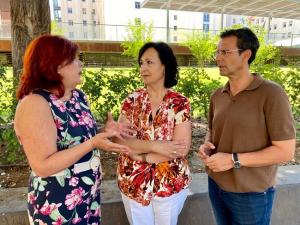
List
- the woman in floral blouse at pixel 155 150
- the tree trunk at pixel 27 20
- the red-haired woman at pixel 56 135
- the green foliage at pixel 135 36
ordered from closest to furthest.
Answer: the red-haired woman at pixel 56 135 < the woman in floral blouse at pixel 155 150 < the tree trunk at pixel 27 20 < the green foliage at pixel 135 36

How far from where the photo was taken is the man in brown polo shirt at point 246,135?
1.79 meters

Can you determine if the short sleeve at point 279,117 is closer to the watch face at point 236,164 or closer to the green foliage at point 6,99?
the watch face at point 236,164

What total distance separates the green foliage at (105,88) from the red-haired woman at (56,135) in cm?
192

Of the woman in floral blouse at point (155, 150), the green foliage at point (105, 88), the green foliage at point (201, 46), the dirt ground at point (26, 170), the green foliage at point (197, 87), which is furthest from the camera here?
the green foliage at point (201, 46)

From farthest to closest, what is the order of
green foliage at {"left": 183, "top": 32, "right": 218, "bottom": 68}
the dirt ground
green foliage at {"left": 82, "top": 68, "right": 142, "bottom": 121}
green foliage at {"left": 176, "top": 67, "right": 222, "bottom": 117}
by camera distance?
green foliage at {"left": 183, "top": 32, "right": 218, "bottom": 68} < green foliage at {"left": 176, "top": 67, "right": 222, "bottom": 117} < green foliage at {"left": 82, "top": 68, "right": 142, "bottom": 121} < the dirt ground

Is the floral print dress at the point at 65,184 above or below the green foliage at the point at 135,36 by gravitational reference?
below

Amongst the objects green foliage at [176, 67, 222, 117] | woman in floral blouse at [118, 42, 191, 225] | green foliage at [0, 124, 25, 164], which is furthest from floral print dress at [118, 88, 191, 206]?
green foliage at [176, 67, 222, 117]

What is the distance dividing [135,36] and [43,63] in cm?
2073

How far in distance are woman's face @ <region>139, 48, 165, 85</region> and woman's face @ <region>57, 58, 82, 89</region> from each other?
59cm

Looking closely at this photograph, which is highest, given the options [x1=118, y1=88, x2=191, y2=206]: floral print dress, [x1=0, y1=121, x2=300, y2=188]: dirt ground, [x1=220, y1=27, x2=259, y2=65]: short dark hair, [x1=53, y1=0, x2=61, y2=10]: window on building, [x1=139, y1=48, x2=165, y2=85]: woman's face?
[x1=53, y1=0, x2=61, y2=10]: window on building

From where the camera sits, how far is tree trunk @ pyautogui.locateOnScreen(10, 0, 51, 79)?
12.0 ft

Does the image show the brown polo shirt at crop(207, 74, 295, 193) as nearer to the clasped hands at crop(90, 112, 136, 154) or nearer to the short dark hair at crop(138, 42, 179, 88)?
the short dark hair at crop(138, 42, 179, 88)

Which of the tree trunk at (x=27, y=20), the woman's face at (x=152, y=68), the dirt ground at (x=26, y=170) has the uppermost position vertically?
the tree trunk at (x=27, y=20)

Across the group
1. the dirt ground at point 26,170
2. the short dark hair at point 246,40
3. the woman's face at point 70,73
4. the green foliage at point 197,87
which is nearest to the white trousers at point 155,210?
the woman's face at point 70,73
